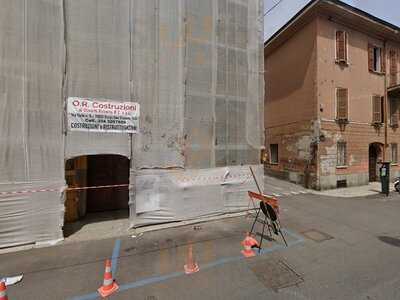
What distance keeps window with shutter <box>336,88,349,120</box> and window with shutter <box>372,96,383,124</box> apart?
2.69 m

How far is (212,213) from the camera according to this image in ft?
25.3

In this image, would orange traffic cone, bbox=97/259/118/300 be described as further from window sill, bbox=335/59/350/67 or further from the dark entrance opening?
window sill, bbox=335/59/350/67

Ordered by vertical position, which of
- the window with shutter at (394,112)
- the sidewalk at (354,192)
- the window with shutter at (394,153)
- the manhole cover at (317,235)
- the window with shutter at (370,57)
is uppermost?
the window with shutter at (370,57)

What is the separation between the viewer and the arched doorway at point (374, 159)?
1509cm

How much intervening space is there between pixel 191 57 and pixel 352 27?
1243 cm

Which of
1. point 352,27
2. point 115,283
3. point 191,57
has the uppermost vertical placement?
point 352,27

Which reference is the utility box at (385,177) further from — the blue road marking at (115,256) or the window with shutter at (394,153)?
the blue road marking at (115,256)

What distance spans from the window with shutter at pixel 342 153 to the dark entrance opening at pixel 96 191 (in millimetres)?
11928

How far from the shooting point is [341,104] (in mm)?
13305

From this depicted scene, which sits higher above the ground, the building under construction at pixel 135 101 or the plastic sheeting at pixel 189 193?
the building under construction at pixel 135 101

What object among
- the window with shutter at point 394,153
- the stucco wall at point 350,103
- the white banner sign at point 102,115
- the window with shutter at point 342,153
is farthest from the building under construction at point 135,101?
the window with shutter at point 394,153

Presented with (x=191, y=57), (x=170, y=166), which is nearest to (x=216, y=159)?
(x=170, y=166)

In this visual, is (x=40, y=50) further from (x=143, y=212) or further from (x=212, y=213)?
(x=212, y=213)

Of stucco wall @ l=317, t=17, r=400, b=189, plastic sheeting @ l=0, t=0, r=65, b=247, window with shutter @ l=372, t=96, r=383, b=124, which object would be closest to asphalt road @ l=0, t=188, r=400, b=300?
plastic sheeting @ l=0, t=0, r=65, b=247
